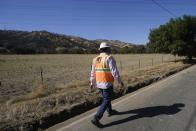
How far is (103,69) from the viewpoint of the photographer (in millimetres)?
3211

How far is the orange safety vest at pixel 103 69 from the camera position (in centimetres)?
317

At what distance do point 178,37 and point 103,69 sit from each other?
19.0 m

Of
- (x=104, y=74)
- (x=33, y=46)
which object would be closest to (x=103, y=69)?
(x=104, y=74)

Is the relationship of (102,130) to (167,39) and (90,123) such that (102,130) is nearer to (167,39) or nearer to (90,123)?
(90,123)

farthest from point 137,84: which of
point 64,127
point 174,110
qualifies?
point 64,127

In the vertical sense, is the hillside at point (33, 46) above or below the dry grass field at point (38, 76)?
above

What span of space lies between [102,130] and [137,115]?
1.19 meters

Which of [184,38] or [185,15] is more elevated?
[185,15]

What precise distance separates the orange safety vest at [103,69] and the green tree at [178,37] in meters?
17.6

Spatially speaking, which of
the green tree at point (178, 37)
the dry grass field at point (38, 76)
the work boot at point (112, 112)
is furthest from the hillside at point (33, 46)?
the work boot at point (112, 112)

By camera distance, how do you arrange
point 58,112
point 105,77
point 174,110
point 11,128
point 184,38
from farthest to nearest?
point 184,38 < point 174,110 < point 58,112 < point 105,77 < point 11,128

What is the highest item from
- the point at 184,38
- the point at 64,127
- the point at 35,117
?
the point at 184,38

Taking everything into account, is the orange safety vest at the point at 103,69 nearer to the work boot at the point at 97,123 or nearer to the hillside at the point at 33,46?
the work boot at the point at 97,123

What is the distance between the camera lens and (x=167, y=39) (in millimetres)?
19812
